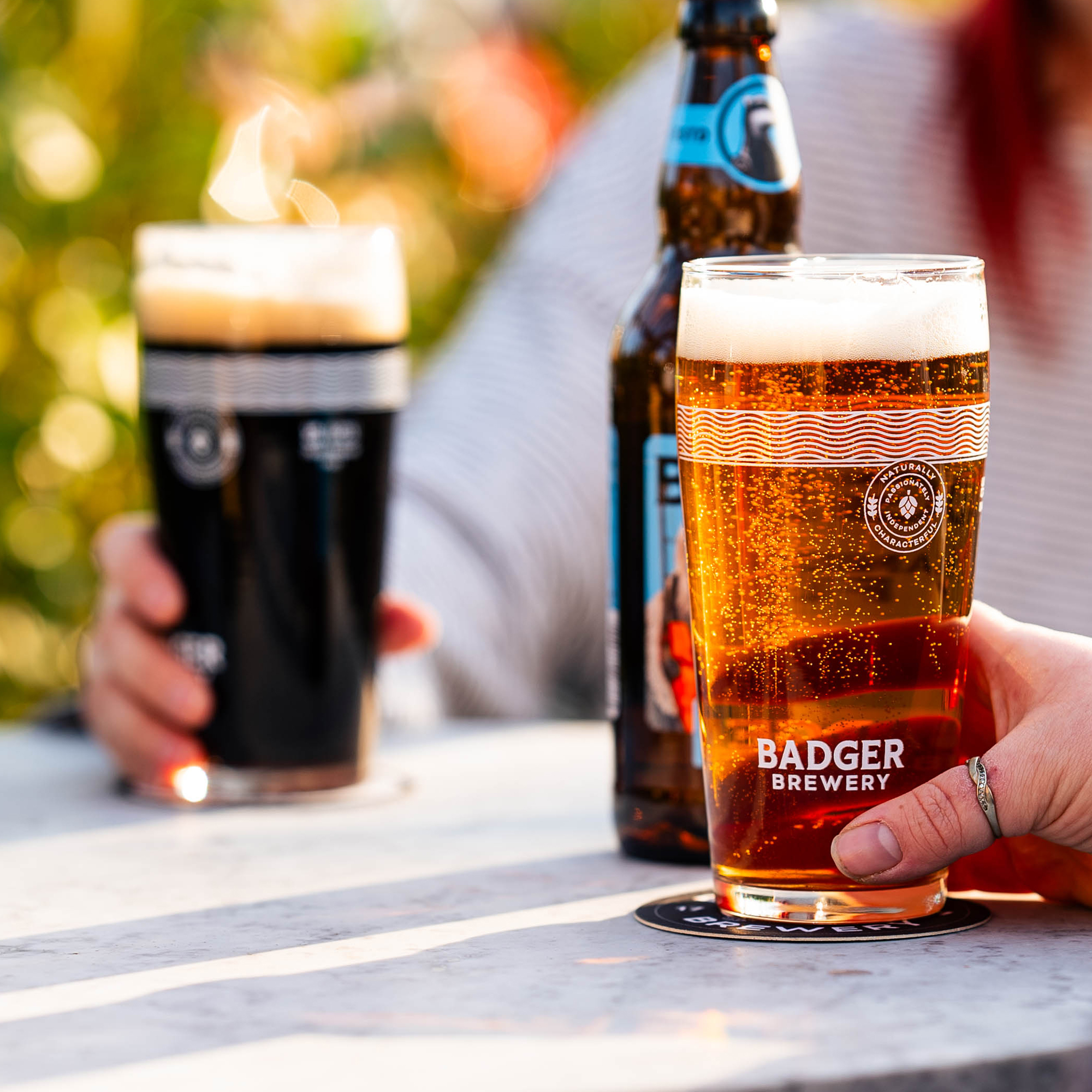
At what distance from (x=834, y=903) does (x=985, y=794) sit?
10 centimetres

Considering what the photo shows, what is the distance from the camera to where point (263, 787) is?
4.31 ft

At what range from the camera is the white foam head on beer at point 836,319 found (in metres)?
0.86

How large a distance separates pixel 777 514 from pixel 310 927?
0.34 metres

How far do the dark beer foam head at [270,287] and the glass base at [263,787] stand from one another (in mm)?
323

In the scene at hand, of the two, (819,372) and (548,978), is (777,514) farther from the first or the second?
(548,978)

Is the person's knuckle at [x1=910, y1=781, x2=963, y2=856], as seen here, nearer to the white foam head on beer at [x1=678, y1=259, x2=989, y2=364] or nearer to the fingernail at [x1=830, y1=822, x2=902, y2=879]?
the fingernail at [x1=830, y1=822, x2=902, y2=879]

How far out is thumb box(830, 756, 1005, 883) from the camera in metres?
0.86

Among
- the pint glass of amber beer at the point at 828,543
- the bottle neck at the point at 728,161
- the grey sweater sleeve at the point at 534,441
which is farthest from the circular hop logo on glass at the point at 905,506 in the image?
the grey sweater sleeve at the point at 534,441

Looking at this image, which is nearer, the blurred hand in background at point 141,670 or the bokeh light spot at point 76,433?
the blurred hand in background at point 141,670

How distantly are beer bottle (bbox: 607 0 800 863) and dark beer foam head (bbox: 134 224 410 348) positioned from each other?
11.4 inches

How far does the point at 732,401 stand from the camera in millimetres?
871

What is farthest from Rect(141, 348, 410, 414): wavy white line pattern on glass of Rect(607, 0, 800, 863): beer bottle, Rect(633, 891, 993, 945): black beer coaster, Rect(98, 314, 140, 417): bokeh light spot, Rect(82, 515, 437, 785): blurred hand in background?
Rect(98, 314, 140, 417): bokeh light spot

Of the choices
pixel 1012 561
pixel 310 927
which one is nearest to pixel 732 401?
pixel 310 927

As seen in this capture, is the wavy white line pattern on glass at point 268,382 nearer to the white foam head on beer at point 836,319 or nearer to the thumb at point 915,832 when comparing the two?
the white foam head on beer at point 836,319
